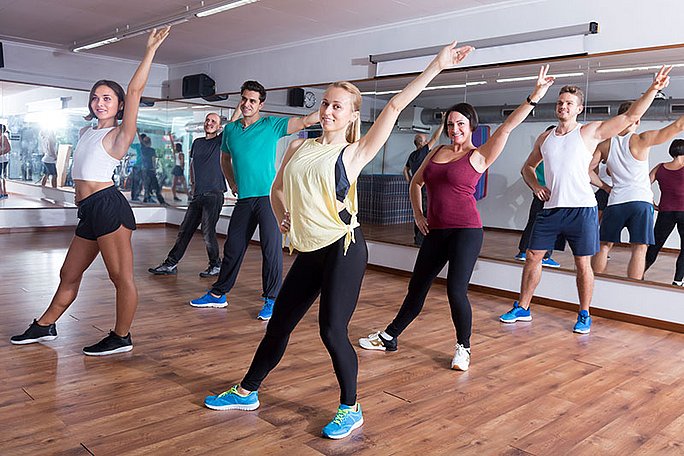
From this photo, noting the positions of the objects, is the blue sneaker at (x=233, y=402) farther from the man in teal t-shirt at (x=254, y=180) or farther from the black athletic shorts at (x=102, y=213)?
the man in teal t-shirt at (x=254, y=180)

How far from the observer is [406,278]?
20.6 ft

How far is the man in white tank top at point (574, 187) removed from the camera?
425 cm

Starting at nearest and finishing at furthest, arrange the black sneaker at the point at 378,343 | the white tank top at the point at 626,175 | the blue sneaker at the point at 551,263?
the black sneaker at the point at 378,343 < the white tank top at the point at 626,175 < the blue sneaker at the point at 551,263

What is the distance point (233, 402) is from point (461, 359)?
4.41ft

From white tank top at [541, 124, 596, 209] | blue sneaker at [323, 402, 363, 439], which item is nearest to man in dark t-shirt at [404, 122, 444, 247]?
white tank top at [541, 124, 596, 209]

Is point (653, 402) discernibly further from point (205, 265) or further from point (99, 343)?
point (205, 265)

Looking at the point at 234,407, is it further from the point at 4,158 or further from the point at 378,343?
the point at 4,158

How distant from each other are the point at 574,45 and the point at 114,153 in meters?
3.74

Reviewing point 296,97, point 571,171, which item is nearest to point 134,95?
point 571,171

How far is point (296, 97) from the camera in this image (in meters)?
7.68

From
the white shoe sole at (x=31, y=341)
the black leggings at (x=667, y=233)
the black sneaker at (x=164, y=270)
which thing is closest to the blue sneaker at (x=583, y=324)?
the black leggings at (x=667, y=233)

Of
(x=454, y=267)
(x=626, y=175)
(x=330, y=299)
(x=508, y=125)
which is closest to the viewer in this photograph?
(x=330, y=299)

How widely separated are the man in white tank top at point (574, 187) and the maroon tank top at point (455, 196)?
1177mm

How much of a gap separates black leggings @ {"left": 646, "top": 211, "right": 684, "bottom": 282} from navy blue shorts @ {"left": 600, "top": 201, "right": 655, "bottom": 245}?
45 mm
